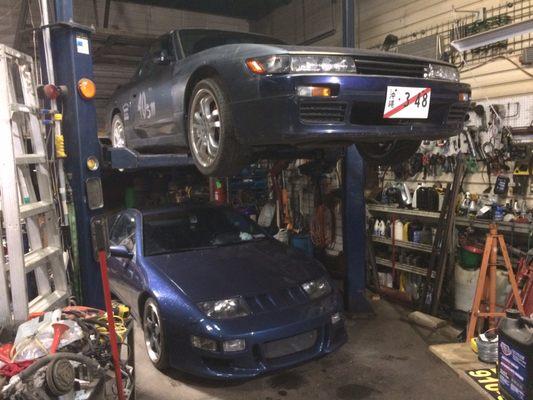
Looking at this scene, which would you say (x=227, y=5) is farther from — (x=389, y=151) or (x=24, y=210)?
(x=24, y=210)

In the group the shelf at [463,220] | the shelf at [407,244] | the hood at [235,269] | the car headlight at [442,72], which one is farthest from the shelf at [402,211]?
the car headlight at [442,72]

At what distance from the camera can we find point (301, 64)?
2564 millimetres

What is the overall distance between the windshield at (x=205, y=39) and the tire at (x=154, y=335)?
82.6 inches

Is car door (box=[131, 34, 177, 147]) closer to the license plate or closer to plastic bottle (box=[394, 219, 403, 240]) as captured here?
the license plate

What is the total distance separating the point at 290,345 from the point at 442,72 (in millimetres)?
2146

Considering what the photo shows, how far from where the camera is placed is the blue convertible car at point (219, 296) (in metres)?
3.19

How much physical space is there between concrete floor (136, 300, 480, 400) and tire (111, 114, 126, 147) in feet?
7.80

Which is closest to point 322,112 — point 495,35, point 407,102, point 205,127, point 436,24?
point 407,102

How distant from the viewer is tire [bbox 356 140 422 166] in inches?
147

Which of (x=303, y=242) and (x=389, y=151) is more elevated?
(x=389, y=151)

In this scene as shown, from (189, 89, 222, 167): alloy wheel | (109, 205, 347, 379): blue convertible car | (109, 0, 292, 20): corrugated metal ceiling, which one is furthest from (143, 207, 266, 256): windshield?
(109, 0, 292, 20): corrugated metal ceiling

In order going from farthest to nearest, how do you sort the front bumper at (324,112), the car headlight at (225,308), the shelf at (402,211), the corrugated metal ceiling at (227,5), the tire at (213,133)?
the corrugated metal ceiling at (227,5) < the shelf at (402,211) < the car headlight at (225,308) < the tire at (213,133) < the front bumper at (324,112)

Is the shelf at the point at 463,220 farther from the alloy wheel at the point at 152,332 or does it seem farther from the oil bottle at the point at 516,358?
the alloy wheel at the point at 152,332

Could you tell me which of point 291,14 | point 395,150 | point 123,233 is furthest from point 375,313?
point 291,14
